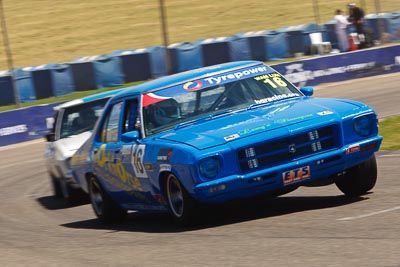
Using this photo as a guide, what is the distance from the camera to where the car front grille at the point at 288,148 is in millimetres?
8055

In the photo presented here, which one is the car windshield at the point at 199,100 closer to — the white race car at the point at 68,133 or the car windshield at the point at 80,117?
the white race car at the point at 68,133

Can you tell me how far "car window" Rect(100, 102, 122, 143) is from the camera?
31.9 ft

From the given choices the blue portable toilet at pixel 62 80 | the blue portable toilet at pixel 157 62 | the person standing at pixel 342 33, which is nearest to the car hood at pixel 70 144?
the blue portable toilet at pixel 62 80

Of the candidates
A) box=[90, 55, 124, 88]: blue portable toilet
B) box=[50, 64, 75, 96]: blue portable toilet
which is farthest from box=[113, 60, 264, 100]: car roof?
box=[90, 55, 124, 88]: blue portable toilet

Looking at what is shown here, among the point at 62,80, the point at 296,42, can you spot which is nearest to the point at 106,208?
the point at 62,80

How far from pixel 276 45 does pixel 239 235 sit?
24019 millimetres

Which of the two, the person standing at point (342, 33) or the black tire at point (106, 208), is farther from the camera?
the person standing at point (342, 33)

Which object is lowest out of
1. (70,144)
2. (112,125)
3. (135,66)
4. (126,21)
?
(135,66)

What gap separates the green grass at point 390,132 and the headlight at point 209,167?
20.3ft

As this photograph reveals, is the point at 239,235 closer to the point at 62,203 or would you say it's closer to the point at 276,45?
the point at 62,203

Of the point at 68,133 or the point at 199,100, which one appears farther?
the point at 68,133

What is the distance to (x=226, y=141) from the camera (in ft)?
26.3

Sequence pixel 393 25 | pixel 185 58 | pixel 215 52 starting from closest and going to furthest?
1. pixel 185 58
2. pixel 215 52
3. pixel 393 25

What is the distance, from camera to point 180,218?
8430 mm
